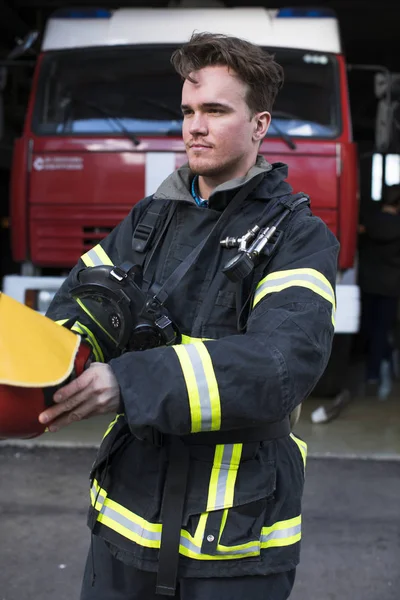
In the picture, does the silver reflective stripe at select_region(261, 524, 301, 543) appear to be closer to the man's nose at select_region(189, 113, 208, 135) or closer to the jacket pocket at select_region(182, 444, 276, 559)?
the jacket pocket at select_region(182, 444, 276, 559)

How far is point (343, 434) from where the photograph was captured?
5574mm

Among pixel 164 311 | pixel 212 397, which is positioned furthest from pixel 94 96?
pixel 212 397

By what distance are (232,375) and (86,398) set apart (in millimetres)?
242

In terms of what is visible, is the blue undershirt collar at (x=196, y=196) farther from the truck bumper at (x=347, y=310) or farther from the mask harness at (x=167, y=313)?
the truck bumper at (x=347, y=310)

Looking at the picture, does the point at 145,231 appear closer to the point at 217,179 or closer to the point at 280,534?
the point at 217,179

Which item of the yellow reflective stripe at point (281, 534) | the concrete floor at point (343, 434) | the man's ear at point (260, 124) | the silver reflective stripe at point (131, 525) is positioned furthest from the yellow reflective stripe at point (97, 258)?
the concrete floor at point (343, 434)

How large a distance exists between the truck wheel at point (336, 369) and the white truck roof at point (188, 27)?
1.97m

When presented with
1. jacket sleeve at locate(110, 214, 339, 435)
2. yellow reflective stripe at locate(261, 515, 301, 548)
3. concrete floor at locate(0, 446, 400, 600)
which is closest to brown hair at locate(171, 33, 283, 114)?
jacket sleeve at locate(110, 214, 339, 435)

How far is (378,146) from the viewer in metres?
5.73

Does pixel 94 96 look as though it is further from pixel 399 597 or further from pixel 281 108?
pixel 399 597

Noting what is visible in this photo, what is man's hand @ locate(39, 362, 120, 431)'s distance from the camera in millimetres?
1318

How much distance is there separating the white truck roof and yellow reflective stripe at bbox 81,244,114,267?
12.0 ft

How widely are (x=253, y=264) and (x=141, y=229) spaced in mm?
350

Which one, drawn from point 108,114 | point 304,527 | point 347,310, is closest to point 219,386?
point 304,527
